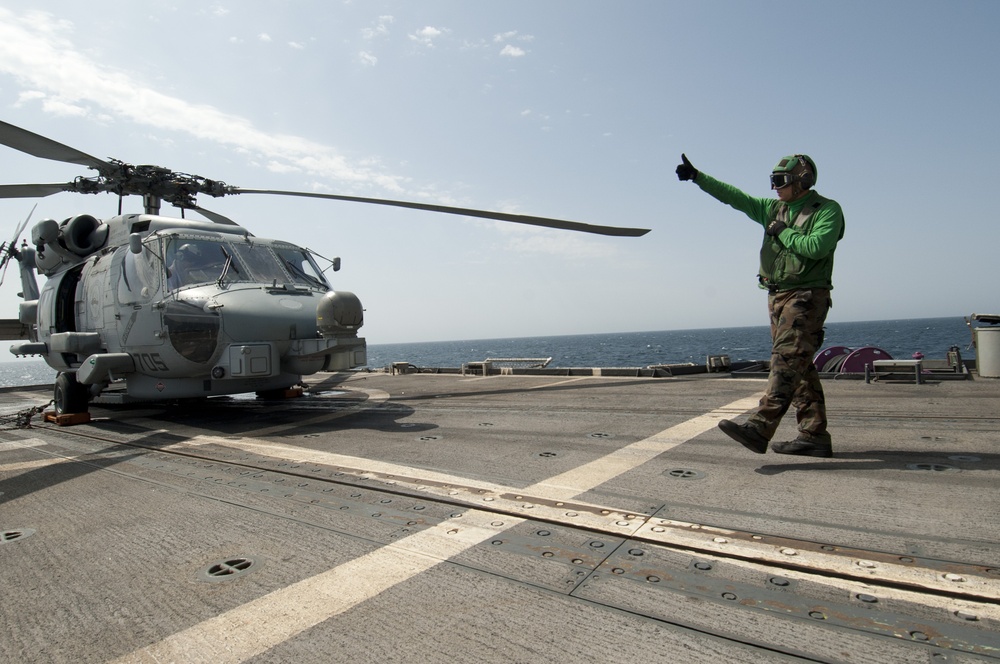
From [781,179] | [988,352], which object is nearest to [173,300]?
[781,179]

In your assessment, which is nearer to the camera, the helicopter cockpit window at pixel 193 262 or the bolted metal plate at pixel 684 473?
the bolted metal plate at pixel 684 473

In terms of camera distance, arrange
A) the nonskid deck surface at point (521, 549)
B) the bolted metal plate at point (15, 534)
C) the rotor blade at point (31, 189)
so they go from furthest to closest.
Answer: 1. the rotor blade at point (31, 189)
2. the bolted metal plate at point (15, 534)
3. the nonskid deck surface at point (521, 549)

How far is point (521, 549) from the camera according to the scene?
8.93 feet

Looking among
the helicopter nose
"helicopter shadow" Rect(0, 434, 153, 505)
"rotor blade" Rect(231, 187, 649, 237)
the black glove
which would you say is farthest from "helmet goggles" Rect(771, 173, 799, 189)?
"helicopter shadow" Rect(0, 434, 153, 505)

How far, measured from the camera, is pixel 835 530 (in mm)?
2746

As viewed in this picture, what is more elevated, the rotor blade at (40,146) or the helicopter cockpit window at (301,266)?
the rotor blade at (40,146)

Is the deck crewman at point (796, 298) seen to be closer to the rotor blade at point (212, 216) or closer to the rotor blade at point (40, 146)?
the rotor blade at point (40, 146)

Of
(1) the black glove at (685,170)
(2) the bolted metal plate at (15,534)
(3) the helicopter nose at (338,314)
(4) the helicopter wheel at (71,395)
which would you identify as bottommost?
(2) the bolted metal plate at (15,534)

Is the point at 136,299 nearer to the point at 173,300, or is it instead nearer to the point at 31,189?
the point at 173,300

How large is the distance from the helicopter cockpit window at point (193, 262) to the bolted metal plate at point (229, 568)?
6.28m

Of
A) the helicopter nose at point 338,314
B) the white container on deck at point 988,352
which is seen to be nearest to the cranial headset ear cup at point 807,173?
the helicopter nose at point 338,314

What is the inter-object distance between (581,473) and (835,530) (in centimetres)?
168

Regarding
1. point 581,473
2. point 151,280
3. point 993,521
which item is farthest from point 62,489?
point 993,521

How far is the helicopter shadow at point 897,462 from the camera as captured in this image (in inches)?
147
